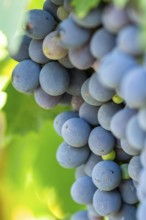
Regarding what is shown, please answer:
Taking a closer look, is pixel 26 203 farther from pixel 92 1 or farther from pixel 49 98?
pixel 92 1

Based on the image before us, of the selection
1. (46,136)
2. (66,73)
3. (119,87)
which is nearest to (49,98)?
(66,73)

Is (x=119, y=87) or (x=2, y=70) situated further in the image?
(x=2, y=70)

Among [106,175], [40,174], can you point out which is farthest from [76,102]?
[40,174]

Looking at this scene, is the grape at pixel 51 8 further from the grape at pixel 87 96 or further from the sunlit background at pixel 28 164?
the sunlit background at pixel 28 164

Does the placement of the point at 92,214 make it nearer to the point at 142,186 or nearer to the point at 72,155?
the point at 72,155

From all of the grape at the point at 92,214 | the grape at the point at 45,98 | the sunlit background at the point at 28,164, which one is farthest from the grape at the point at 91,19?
the sunlit background at the point at 28,164

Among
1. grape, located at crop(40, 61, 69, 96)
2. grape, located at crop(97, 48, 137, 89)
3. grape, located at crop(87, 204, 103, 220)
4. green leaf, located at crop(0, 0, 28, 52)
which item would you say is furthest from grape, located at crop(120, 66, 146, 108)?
grape, located at crop(87, 204, 103, 220)
